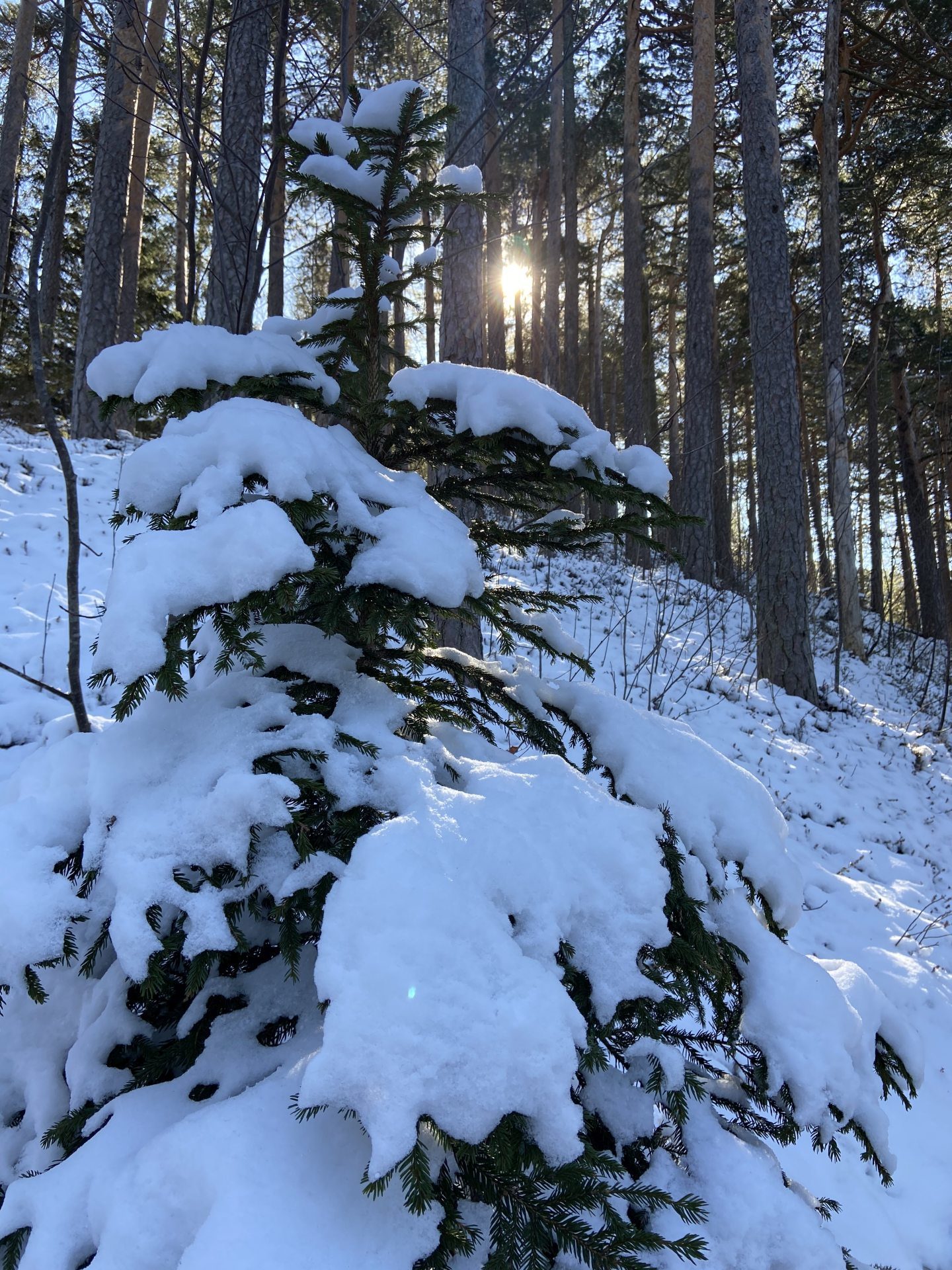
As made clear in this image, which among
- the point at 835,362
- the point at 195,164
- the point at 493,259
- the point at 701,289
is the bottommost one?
the point at 195,164

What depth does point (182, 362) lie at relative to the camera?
5.11 feet

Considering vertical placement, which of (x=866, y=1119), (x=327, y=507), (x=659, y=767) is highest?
(x=327, y=507)

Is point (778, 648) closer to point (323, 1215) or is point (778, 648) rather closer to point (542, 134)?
point (323, 1215)

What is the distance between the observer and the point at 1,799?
1639 mm

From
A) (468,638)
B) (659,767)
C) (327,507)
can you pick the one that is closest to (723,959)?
(659,767)

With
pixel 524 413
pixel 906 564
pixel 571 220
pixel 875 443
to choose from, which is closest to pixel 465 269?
pixel 524 413

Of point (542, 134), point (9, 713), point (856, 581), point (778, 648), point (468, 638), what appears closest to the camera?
point (9, 713)

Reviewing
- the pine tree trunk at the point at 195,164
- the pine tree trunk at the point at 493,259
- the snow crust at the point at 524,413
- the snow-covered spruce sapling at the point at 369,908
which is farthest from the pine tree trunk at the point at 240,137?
the pine tree trunk at the point at 493,259

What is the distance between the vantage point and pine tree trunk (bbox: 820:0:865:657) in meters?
9.43

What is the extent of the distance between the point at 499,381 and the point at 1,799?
1.57 metres

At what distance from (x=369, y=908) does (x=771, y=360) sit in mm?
7275

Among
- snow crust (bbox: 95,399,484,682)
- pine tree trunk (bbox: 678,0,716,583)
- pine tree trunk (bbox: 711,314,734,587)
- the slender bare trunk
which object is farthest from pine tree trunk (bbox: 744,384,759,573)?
the slender bare trunk

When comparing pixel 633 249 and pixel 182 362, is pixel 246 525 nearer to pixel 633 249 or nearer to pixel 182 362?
pixel 182 362

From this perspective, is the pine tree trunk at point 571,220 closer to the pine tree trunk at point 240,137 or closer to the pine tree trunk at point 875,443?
the pine tree trunk at point 875,443
